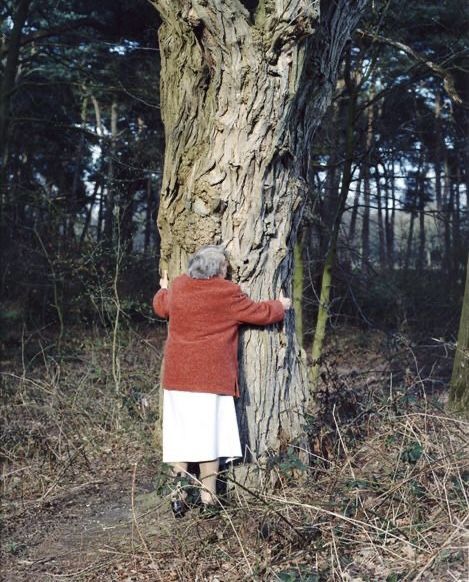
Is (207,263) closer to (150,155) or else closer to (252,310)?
(252,310)

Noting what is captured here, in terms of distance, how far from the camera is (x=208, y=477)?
490cm

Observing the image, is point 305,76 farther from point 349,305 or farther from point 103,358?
point 349,305

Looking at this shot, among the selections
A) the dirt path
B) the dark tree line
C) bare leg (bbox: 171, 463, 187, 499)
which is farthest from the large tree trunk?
the dark tree line

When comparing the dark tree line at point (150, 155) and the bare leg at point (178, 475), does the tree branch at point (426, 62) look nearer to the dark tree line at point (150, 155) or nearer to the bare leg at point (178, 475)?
the dark tree line at point (150, 155)

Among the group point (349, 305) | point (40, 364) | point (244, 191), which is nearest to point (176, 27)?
point (244, 191)

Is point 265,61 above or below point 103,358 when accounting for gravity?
above

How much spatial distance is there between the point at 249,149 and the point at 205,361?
1450 millimetres

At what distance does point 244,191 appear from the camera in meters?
5.13

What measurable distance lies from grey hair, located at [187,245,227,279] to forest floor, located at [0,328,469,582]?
1294 millimetres

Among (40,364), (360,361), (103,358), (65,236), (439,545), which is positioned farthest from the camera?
(65,236)

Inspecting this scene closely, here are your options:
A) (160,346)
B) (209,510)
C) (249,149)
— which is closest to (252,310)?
(249,149)

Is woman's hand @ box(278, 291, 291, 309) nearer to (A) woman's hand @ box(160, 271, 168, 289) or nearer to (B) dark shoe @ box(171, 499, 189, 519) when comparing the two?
(A) woman's hand @ box(160, 271, 168, 289)

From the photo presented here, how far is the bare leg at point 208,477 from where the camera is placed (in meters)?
4.89

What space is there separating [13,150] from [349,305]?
35.1ft
